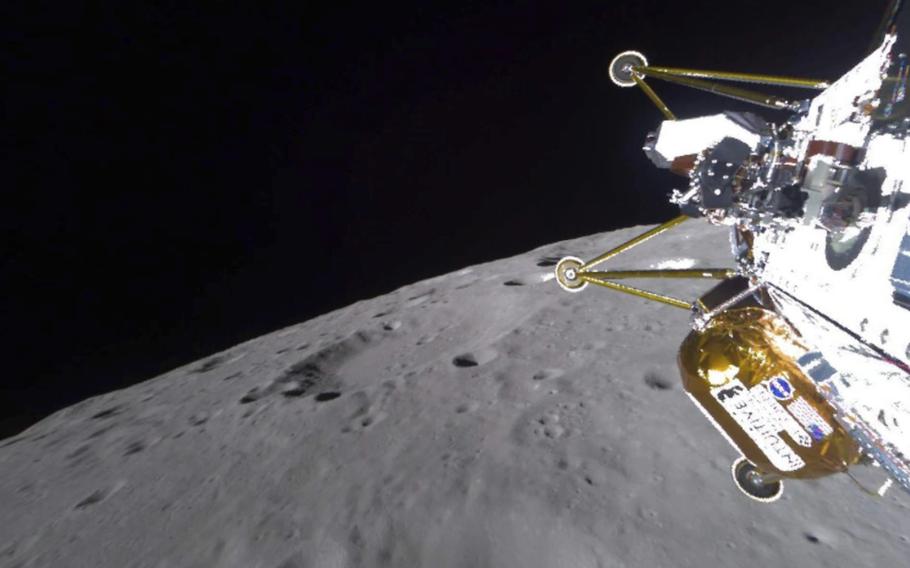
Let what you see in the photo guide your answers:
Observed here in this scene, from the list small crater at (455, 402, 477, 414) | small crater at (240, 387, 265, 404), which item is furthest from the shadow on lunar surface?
small crater at (455, 402, 477, 414)

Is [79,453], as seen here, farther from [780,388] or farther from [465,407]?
[780,388]

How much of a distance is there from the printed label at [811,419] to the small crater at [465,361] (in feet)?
6.89

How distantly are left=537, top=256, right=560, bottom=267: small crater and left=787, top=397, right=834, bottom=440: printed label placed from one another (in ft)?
11.7

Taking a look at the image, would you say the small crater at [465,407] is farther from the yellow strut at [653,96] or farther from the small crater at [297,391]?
the yellow strut at [653,96]

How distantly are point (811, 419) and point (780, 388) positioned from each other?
105mm

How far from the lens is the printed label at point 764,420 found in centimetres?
136

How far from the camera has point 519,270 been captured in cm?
489

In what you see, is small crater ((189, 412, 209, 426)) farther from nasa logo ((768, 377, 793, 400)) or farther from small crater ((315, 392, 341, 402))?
nasa logo ((768, 377, 793, 400))

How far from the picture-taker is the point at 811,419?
1334 millimetres

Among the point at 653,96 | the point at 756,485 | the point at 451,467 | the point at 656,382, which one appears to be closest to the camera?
the point at 756,485

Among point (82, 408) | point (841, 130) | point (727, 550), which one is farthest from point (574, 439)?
point (82, 408)

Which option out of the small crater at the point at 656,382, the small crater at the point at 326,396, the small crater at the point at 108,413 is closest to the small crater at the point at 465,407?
the small crater at the point at 656,382

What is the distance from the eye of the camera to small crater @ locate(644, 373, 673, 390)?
263cm

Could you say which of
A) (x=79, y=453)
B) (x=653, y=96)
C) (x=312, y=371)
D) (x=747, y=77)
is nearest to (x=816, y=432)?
(x=747, y=77)
